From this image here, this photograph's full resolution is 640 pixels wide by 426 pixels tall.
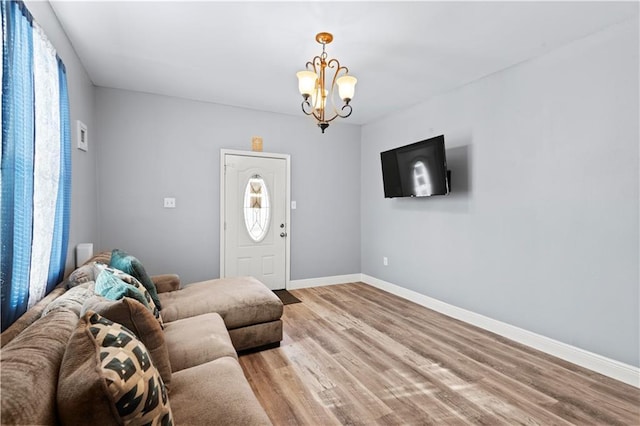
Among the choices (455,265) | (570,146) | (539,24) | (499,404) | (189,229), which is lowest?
(499,404)

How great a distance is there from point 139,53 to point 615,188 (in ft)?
13.8

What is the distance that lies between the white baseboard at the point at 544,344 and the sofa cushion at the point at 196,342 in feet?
8.93

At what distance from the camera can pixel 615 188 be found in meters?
2.45

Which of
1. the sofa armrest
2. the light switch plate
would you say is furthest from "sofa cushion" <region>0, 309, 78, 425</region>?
the light switch plate

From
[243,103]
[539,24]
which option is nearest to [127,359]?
[539,24]

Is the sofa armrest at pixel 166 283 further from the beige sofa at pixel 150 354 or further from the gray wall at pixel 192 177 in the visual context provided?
the gray wall at pixel 192 177

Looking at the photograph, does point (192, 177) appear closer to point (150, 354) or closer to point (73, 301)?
point (73, 301)

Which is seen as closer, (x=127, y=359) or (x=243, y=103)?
(x=127, y=359)

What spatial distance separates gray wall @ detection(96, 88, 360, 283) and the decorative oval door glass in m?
0.41

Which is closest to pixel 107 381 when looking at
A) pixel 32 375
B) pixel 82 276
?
pixel 32 375

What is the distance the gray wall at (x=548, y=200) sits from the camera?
95.3 inches

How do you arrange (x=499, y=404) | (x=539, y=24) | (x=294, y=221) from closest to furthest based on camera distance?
(x=499, y=404)
(x=539, y=24)
(x=294, y=221)

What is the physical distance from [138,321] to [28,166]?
40.4 inches

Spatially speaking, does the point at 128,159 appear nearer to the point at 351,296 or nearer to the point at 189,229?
the point at 189,229
